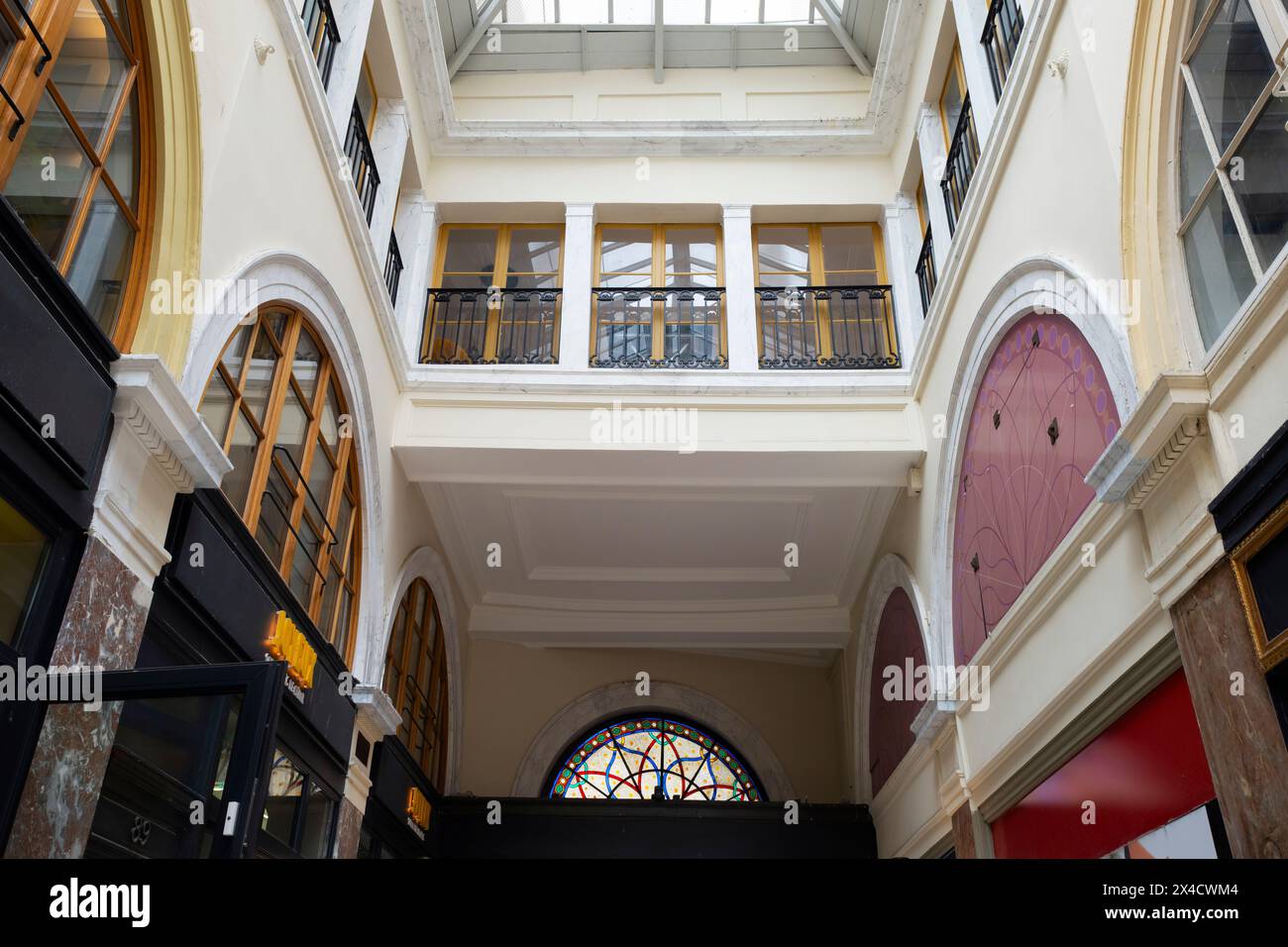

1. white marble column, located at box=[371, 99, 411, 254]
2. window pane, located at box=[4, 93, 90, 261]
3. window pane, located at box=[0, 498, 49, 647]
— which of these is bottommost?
window pane, located at box=[0, 498, 49, 647]

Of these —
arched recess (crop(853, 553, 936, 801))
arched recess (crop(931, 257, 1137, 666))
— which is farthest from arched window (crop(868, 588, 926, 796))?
arched recess (crop(931, 257, 1137, 666))

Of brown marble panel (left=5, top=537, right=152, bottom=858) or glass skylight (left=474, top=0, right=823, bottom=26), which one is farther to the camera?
glass skylight (left=474, top=0, right=823, bottom=26)

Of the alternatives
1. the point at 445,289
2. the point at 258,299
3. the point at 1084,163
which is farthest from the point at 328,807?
the point at 1084,163

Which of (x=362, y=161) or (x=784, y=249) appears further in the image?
(x=784, y=249)

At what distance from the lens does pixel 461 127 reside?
8461mm

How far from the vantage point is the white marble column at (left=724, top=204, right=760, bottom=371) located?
24.2 ft

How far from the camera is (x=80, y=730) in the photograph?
10.0 ft

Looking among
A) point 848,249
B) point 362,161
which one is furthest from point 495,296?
point 848,249

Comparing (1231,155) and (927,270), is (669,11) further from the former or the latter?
(1231,155)

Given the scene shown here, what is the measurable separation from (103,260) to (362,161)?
359 cm

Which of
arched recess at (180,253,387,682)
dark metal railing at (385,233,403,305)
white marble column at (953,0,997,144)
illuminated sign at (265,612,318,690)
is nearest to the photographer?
arched recess at (180,253,387,682)

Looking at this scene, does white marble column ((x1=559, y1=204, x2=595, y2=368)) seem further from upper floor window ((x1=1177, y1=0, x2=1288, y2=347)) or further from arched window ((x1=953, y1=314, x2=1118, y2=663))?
upper floor window ((x1=1177, y1=0, x2=1288, y2=347))

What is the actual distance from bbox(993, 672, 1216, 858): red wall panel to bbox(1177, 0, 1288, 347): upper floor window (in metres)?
1.40
